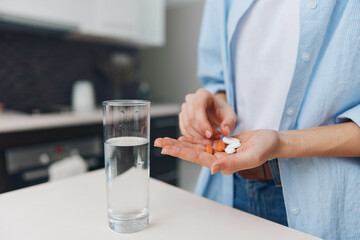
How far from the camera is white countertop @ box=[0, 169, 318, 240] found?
1.58 feet

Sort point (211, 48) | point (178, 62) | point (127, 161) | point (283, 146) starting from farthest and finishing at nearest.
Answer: point (178, 62) → point (211, 48) → point (283, 146) → point (127, 161)

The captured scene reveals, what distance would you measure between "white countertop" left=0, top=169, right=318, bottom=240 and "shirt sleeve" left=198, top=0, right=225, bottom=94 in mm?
414

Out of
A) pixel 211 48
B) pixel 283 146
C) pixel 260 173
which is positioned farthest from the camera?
pixel 211 48

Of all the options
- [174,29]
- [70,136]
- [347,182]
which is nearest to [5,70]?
[70,136]

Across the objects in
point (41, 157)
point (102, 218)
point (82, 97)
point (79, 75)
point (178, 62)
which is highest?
point (178, 62)

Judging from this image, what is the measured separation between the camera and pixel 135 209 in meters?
0.48

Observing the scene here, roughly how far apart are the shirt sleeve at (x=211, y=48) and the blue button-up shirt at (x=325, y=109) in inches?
11.4

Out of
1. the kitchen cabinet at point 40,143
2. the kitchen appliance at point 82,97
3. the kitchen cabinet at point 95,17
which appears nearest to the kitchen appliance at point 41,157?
the kitchen cabinet at point 40,143

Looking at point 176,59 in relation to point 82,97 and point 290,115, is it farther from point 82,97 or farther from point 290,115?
point 290,115

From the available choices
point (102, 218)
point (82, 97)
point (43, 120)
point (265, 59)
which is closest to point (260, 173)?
point (265, 59)

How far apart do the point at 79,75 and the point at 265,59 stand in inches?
79.3

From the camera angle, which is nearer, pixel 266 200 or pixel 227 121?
pixel 227 121

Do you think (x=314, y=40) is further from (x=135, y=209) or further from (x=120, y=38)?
(x=120, y=38)

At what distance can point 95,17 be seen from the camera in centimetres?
207
